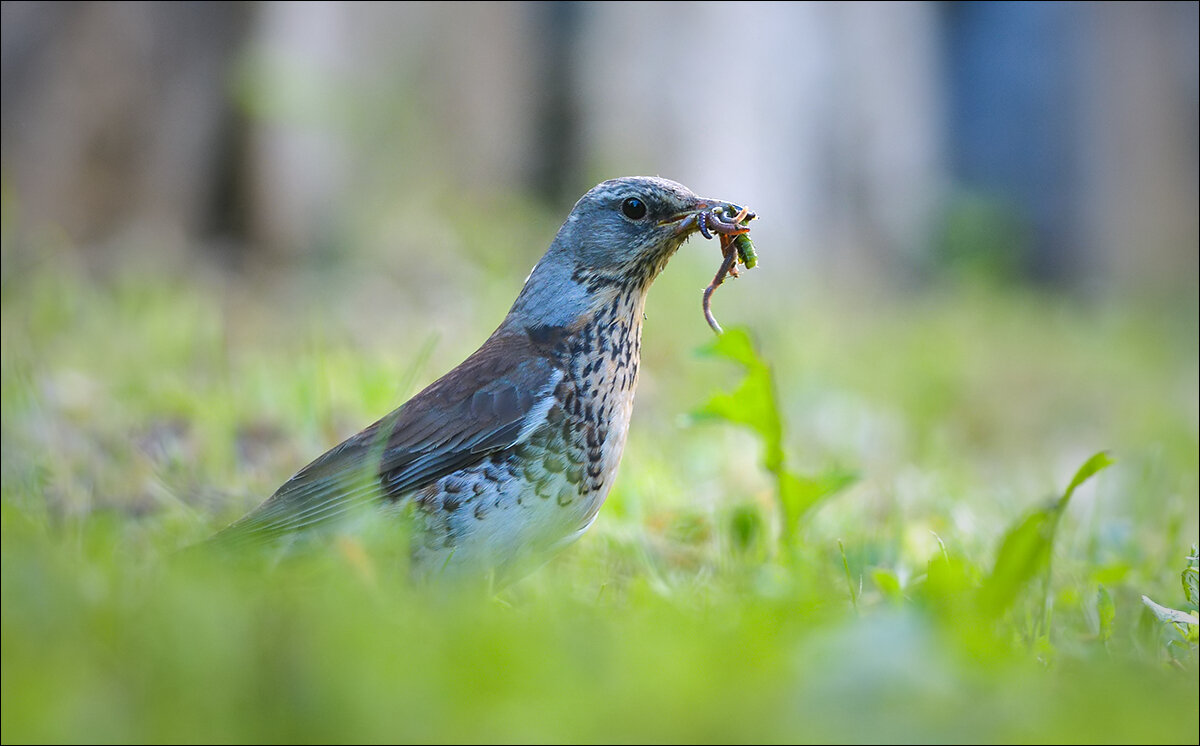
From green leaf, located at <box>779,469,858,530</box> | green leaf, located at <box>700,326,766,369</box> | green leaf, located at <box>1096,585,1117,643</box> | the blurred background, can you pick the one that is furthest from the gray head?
the blurred background

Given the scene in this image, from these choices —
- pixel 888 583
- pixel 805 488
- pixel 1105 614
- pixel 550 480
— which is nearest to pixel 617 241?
pixel 550 480

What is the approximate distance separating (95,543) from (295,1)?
6.99 m

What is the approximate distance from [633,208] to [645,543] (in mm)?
947

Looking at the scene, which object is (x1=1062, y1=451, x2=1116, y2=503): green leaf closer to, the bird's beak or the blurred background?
the bird's beak

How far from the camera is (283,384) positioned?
479 centimetres

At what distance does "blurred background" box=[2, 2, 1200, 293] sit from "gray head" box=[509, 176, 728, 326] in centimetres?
431

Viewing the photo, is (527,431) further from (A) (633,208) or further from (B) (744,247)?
(B) (744,247)

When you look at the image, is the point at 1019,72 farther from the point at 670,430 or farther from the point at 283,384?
the point at 283,384

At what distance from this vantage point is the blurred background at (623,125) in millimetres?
7441

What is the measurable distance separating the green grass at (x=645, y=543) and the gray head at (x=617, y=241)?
0.30 metres

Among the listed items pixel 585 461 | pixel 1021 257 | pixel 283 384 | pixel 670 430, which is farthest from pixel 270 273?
pixel 1021 257

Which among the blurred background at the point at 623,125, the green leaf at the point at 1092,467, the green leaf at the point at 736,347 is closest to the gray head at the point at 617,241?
the green leaf at the point at 736,347

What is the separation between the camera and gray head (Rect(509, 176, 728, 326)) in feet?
9.07

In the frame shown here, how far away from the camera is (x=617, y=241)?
9.11 ft
